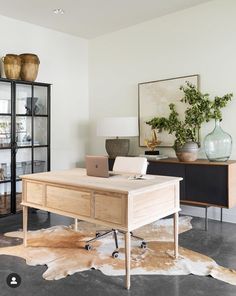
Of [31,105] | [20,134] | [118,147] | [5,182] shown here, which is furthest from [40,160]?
[118,147]

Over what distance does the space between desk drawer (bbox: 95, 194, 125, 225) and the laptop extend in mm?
411

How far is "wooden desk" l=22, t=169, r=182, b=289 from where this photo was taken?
89.4 inches

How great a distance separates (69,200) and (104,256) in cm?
64

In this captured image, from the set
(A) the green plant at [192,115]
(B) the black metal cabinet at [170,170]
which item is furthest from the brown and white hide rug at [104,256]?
(A) the green plant at [192,115]

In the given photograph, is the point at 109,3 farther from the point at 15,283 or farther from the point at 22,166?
the point at 15,283

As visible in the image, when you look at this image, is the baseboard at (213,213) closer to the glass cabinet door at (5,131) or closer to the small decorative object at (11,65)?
the glass cabinet door at (5,131)

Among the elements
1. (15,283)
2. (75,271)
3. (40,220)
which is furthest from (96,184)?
(40,220)

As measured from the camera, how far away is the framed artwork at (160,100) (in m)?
4.34

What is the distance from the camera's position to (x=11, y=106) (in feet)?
13.5

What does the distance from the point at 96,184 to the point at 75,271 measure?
742 millimetres

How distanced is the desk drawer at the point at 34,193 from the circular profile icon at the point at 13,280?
670 mm

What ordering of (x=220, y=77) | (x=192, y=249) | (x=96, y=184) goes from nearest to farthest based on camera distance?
(x=96, y=184), (x=192, y=249), (x=220, y=77)

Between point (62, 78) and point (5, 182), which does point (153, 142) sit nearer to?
point (62, 78)

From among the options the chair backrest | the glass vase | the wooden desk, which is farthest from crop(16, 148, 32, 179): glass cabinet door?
the glass vase
